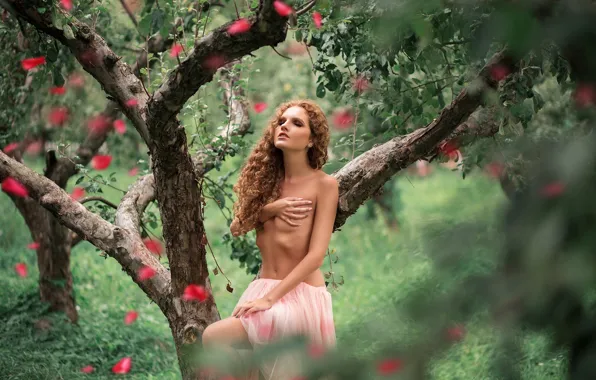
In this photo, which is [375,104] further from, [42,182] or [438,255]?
[438,255]

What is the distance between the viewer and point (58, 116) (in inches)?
294

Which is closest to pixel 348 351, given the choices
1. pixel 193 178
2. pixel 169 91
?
pixel 169 91

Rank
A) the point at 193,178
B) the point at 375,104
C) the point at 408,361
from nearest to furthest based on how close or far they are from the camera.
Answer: the point at 408,361, the point at 193,178, the point at 375,104

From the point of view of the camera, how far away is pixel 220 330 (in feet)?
10.3

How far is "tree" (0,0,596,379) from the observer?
3004 mm

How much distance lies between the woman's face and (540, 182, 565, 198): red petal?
2394mm

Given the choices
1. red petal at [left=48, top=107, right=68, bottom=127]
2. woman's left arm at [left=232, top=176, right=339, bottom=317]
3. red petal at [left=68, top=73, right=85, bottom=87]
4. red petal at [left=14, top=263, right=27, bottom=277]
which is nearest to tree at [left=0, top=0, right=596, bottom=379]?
woman's left arm at [left=232, top=176, right=339, bottom=317]

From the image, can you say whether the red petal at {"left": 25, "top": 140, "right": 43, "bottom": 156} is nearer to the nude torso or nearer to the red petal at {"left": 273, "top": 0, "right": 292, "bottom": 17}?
the nude torso

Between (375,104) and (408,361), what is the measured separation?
3.49 m

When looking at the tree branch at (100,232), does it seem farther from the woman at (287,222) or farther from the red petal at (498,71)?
the red petal at (498,71)

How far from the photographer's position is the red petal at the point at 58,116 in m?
7.48

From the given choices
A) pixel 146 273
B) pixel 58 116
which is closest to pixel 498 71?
pixel 146 273

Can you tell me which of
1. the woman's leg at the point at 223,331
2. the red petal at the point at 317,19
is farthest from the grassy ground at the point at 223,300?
the red petal at the point at 317,19

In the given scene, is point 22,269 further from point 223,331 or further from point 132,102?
point 223,331
